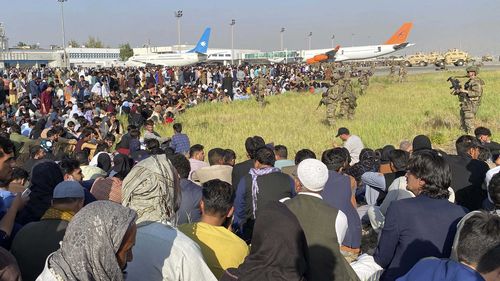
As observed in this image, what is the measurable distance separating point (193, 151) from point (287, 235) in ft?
16.1

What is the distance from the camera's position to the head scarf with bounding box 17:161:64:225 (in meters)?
3.97

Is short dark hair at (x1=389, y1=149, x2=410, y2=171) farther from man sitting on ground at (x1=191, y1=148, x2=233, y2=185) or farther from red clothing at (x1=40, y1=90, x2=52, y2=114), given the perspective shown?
red clothing at (x1=40, y1=90, x2=52, y2=114)

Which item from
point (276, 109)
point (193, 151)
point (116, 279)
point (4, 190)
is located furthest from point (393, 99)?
point (116, 279)

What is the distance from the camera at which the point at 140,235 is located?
2686mm

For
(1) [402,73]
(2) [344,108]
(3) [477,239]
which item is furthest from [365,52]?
(3) [477,239]

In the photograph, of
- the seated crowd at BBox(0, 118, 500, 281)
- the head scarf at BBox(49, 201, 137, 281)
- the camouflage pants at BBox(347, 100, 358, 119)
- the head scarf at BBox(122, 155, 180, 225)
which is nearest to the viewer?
the head scarf at BBox(49, 201, 137, 281)

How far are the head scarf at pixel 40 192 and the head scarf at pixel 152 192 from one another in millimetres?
1307

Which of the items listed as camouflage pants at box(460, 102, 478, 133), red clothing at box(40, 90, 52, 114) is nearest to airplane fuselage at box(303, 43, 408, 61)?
camouflage pants at box(460, 102, 478, 133)

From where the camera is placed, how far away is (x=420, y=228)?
316 cm

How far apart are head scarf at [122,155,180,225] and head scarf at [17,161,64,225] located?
4.29 ft

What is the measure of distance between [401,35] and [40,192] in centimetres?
7120

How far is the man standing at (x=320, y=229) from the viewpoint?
2.97m

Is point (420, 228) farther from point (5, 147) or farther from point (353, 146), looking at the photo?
point (353, 146)

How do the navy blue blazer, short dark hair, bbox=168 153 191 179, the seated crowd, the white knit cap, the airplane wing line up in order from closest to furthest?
1. the seated crowd
2. the navy blue blazer
3. the white knit cap
4. short dark hair, bbox=168 153 191 179
5. the airplane wing
